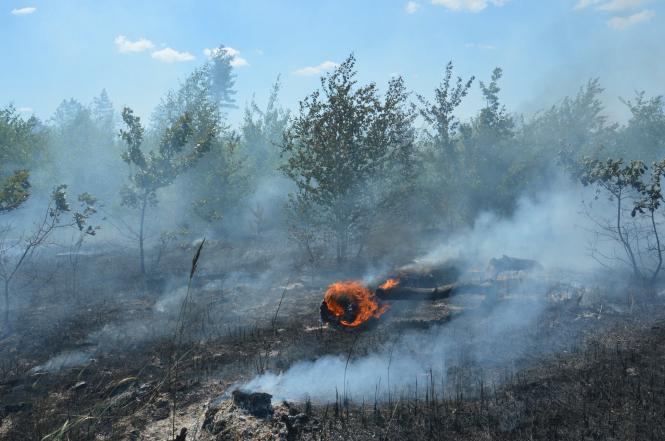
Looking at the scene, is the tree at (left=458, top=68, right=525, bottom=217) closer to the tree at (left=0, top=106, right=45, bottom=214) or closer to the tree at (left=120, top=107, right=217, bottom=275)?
the tree at (left=120, top=107, right=217, bottom=275)

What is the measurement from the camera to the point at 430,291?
13.5 m

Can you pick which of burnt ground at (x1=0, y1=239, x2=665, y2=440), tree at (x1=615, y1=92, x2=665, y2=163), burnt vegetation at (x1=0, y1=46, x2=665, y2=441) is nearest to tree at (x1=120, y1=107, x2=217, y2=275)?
burnt vegetation at (x1=0, y1=46, x2=665, y2=441)

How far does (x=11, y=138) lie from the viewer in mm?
22734

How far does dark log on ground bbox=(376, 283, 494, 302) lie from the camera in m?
13.2

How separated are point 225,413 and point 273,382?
1.65 metres

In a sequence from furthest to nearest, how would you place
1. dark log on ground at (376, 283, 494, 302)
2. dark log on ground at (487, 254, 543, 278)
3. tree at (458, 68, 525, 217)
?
tree at (458, 68, 525, 217) → dark log on ground at (487, 254, 543, 278) → dark log on ground at (376, 283, 494, 302)

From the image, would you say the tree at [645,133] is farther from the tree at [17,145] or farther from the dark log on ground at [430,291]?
the tree at [17,145]

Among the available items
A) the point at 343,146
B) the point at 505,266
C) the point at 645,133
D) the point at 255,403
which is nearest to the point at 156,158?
the point at 343,146

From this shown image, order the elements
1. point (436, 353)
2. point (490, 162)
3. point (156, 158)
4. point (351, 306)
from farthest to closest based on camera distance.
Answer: point (490, 162), point (156, 158), point (351, 306), point (436, 353)

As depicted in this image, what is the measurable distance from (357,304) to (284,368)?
361 centimetres

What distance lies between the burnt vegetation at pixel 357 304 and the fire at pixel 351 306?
6 cm

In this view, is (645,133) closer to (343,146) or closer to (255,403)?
(343,146)

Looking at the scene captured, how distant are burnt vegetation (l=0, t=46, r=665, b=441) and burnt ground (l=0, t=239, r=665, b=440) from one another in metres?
0.05

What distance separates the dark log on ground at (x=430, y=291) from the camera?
13.2 m
